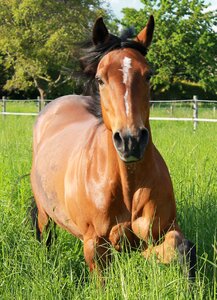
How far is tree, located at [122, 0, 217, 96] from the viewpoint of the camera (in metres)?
42.9

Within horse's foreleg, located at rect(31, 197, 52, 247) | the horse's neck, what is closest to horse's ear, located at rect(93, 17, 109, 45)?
the horse's neck

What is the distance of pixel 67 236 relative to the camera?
13.1 feet

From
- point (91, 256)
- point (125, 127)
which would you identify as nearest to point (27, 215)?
point (91, 256)

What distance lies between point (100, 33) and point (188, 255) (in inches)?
55.2

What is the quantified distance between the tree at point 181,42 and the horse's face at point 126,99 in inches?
1520

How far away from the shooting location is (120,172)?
2.90 meters

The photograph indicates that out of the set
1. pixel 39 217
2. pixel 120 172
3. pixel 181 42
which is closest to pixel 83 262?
pixel 120 172

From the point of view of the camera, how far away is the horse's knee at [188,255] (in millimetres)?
2672

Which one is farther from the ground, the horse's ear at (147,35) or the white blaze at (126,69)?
the horse's ear at (147,35)

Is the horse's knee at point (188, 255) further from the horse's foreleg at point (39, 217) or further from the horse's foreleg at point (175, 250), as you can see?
the horse's foreleg at point (39, 217)

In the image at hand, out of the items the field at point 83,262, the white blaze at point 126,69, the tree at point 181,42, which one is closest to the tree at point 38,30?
the tree at point 181,42

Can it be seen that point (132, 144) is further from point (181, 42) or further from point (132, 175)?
point (181, 42)

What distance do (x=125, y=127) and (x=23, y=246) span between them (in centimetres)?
118

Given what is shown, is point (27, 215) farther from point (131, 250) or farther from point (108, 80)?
point (108, 80)
